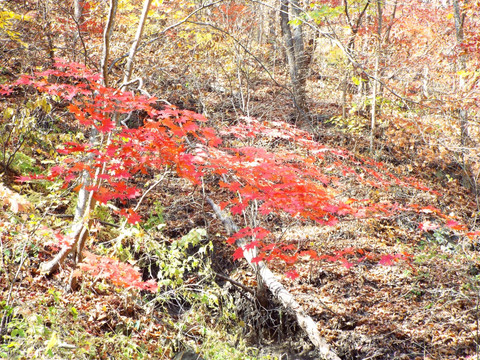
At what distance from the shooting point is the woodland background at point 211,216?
11.2ft

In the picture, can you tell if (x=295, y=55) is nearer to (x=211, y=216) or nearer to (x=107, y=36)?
(x=211, y=216)

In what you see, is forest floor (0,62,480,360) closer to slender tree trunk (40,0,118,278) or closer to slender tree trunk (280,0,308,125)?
slender tree trunk (40,0,118,278)

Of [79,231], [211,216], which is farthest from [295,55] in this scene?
[79,231]

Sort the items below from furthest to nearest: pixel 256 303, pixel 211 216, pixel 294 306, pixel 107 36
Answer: pixel 211 216
pixel 256 303
pixel 294 306
pixel 107 36

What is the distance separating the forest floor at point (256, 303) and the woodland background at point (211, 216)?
0.03 meters

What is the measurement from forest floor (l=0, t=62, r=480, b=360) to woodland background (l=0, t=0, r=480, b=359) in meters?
0.03

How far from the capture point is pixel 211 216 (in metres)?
6.73

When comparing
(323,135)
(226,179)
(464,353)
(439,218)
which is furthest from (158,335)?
(323,135)

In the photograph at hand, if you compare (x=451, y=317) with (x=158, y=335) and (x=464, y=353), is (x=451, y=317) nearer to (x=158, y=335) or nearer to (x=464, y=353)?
(x=464, y=353)

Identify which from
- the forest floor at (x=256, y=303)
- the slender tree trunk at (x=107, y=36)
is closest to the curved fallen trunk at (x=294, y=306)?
the forest floor at (x=256, y=303)

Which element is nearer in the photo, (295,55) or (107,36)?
(107,36)

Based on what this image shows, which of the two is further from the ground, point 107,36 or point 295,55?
point 295,55

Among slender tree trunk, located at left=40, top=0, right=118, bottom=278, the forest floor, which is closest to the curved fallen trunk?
the forest floor

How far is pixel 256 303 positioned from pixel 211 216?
2.18 m
